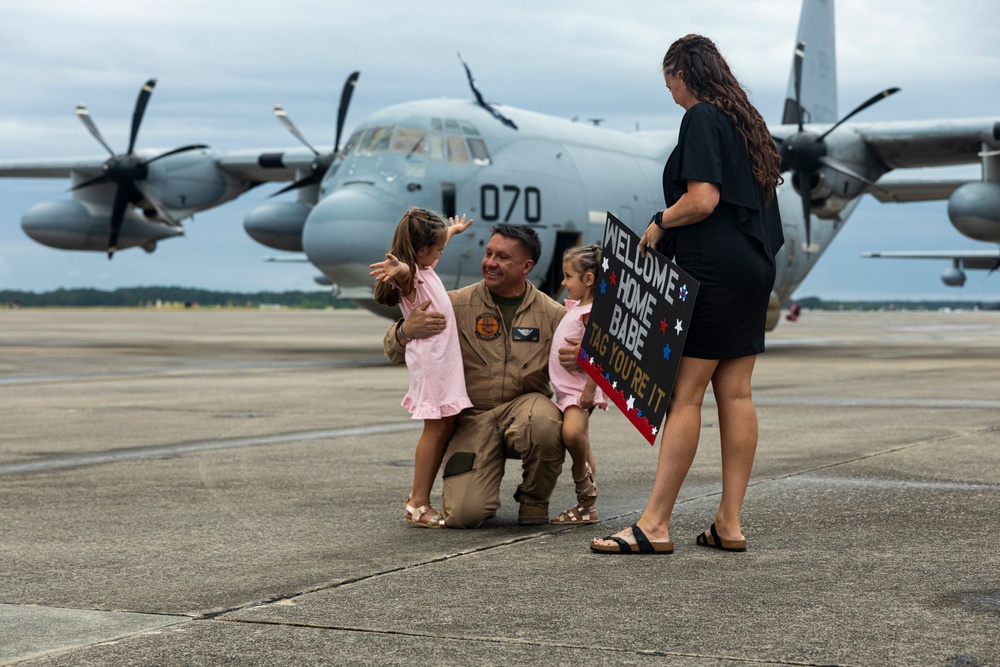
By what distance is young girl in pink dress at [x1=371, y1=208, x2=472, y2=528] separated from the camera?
567cm

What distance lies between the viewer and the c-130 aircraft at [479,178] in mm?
18562

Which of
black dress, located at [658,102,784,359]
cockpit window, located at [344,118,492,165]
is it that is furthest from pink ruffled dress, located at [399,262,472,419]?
cockpit window, located at [344,118,492,165]

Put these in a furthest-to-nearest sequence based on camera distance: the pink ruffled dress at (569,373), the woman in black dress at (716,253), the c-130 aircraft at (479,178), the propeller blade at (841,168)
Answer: the propeller blade at (841,168)
the c-130 aircraft at (479,178)
the pink ruffled dress at (569,373)
the woman in black dress at (716,253)

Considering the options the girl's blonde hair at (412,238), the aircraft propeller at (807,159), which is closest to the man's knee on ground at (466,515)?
the girl's blonde hair at (412,238)

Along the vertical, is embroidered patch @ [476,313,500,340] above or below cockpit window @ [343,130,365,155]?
below

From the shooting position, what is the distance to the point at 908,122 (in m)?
25.6

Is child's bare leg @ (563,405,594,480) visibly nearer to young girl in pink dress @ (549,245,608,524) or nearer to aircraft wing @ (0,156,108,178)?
young girl in pink dress @ (549,245,608,524)

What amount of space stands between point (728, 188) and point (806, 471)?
2.79m

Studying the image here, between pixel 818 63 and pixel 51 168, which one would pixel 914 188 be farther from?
pixel 51 168

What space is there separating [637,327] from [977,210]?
19.8 metres

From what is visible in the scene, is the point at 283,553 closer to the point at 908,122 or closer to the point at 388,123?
the point at 388,123

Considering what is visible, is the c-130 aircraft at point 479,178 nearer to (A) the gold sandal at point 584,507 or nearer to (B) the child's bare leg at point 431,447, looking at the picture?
(B) the child's bare leg at point 431,447

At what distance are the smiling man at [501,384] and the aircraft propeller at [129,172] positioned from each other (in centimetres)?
2489

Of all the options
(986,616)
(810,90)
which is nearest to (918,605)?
(986,616)
